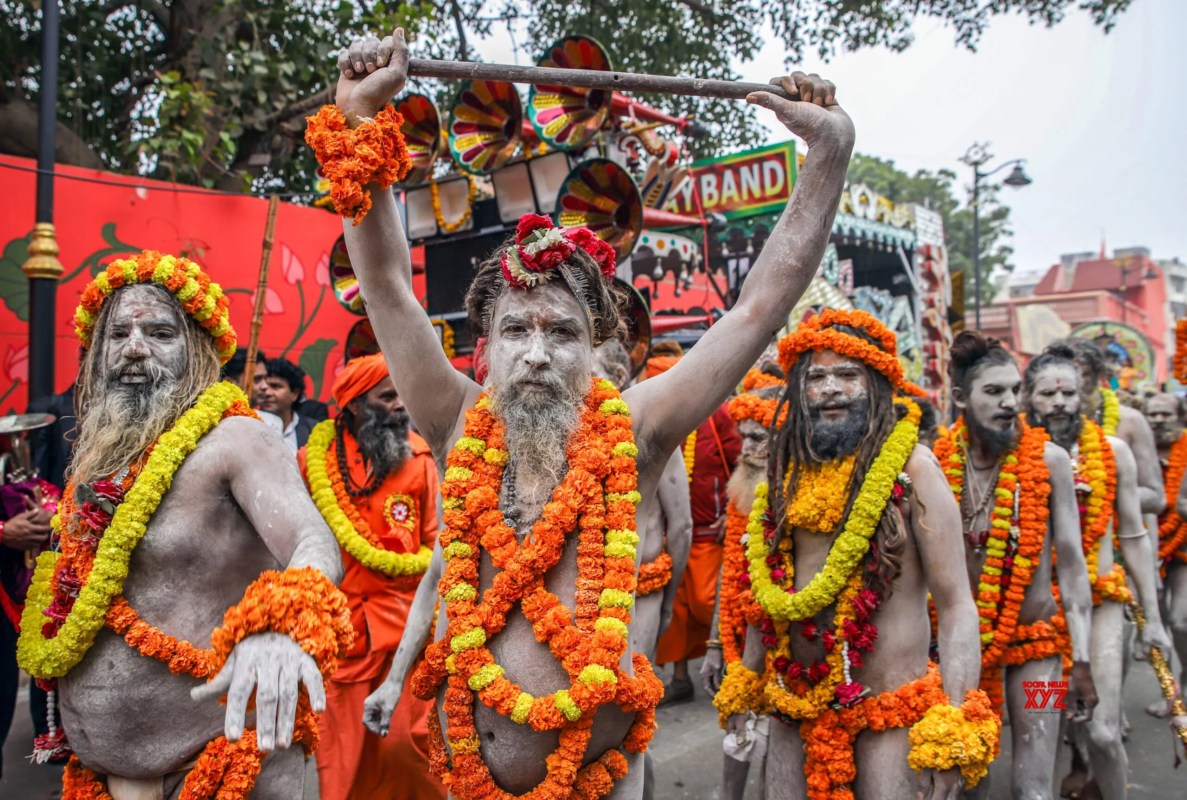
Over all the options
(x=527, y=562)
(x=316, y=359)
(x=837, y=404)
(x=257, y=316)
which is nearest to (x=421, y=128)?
(x=257, y=316)

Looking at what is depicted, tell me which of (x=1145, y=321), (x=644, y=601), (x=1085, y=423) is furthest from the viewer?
(x=1145, y=321)

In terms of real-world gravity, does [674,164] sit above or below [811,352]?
above

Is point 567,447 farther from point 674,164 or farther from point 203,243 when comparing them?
point 674,164

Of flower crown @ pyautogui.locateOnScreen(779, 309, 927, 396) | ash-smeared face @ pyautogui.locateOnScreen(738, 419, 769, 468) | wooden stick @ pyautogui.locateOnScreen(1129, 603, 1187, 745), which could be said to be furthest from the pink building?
flower crown @ pyautogui.locateOnScreen(779, 309, 927, 396)

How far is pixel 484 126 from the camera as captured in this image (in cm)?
752

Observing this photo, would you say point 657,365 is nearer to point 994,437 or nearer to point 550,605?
point 994,437

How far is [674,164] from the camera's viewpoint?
10078mm

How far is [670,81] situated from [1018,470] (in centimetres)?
288

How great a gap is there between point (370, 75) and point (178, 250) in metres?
6.66

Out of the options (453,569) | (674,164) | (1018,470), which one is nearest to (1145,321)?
(674,164)

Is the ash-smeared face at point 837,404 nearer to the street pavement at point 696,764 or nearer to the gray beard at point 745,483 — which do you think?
the gray beard at point 745,483

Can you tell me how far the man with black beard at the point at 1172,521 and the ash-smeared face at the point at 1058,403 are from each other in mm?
1076

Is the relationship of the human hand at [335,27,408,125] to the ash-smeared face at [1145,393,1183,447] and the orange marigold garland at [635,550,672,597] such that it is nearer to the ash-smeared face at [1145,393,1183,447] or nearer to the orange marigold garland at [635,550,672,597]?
the orange marigold garland at [635,550,672,597]

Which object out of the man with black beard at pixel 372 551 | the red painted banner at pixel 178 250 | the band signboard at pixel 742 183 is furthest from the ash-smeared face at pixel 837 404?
the band signboard at pixel 742 183
